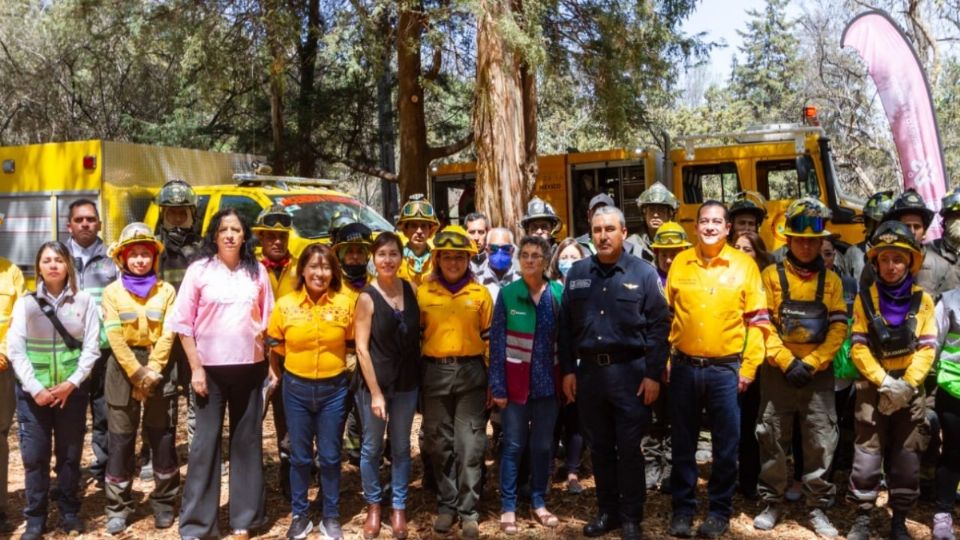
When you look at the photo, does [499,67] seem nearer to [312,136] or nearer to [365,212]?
[365,212]

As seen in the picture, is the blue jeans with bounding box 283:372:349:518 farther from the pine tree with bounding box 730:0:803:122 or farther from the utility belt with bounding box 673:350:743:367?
the pine tree with bounding box 730:0:803:122

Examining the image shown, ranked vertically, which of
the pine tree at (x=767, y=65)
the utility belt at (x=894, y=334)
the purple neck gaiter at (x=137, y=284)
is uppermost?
the pine tree at (x=767, y=65)

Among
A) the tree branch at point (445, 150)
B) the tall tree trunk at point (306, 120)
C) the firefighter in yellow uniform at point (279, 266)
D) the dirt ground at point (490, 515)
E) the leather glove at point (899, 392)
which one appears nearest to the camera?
the leather glove at point (899, 392)

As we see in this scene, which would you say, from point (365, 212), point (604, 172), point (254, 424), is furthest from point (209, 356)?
point (604, 172)

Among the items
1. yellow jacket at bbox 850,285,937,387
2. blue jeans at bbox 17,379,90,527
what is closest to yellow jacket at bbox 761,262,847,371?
yellow jacket at bbox 850,285,937,387

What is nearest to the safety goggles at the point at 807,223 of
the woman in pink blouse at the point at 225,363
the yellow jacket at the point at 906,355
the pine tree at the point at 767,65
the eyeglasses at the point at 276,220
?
the yellow jacket at the point at 906,355

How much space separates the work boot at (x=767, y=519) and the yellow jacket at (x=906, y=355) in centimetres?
105

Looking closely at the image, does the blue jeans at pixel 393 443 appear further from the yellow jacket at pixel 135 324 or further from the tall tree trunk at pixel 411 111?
the tall tree trunk at pixel 411 111

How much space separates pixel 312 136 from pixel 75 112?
870 cm

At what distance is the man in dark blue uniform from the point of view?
5.11 m

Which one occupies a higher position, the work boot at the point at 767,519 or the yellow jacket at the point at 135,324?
the yellow jacket at the point at 135,324

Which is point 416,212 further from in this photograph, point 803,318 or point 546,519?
point 803,318

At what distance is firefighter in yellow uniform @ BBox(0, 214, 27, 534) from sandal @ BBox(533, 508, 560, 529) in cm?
350

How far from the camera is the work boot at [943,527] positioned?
202 inches
